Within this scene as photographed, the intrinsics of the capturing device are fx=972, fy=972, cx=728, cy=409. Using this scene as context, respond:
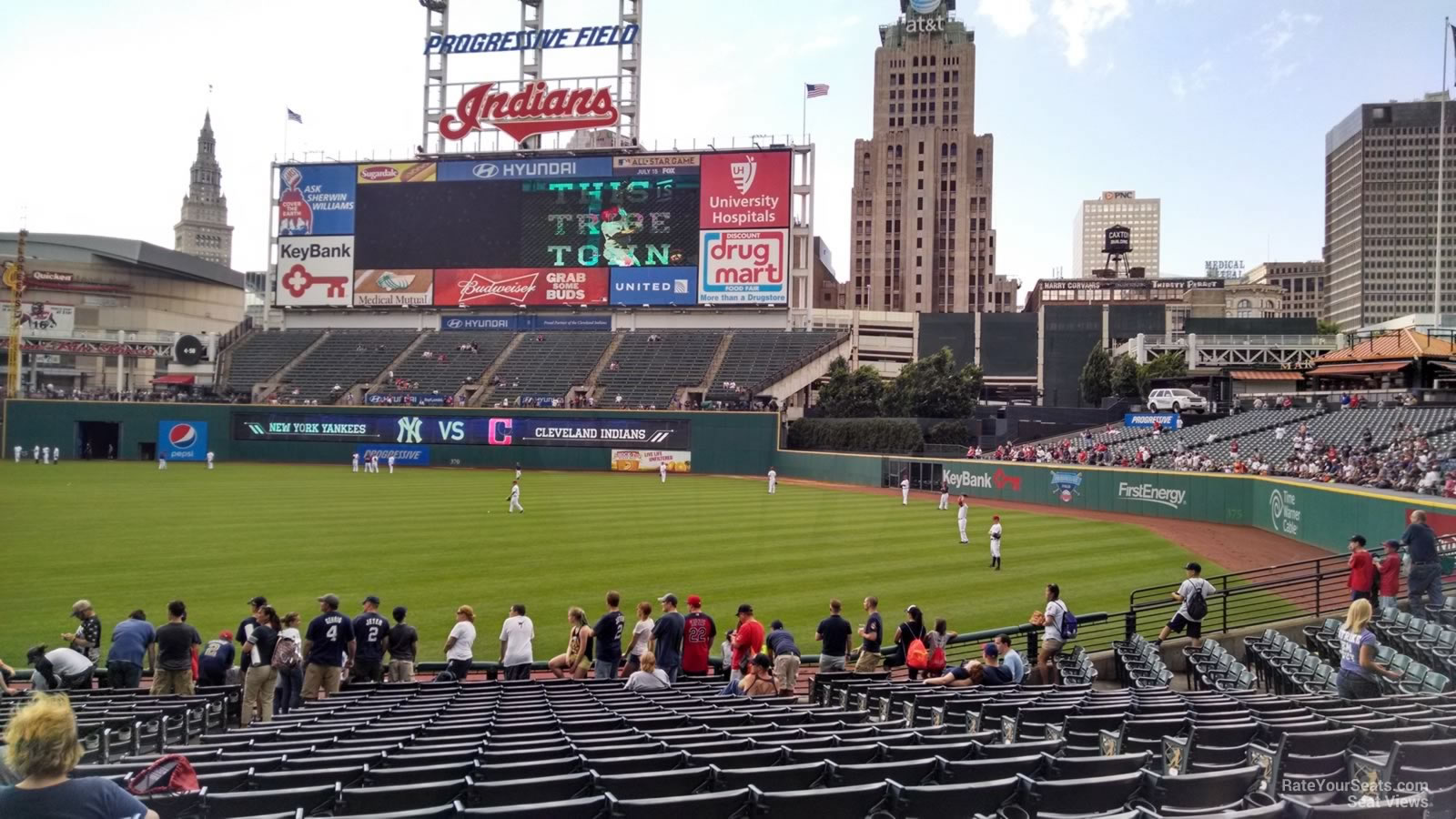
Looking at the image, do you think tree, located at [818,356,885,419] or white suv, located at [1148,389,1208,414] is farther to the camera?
tree, located at [818,356,885,419]

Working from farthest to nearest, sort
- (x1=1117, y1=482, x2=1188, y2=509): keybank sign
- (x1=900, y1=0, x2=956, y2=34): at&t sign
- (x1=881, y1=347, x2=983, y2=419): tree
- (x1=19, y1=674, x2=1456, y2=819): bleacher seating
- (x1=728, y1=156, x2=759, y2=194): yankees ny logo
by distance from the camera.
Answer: (x1=900, y1=0, x2=956, y2=34): at&t sign → (x1=728, y1=156, x2=759, y2=194): yankees ny logo → (x1=881, y1=347, x2=983, y2=419): tree → (x1=1117, y1=482, x2=1188, y2=509): keybank sign → (x1=19, y1=674, x2=1456, y2=819): bleacher seating

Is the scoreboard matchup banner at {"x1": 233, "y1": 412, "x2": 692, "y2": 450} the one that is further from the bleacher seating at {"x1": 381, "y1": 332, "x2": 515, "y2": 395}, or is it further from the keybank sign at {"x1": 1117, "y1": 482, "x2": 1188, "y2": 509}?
the keybank sign at {"x1": 1117, "y1": 482, "x2": 1188, "y2": 509}

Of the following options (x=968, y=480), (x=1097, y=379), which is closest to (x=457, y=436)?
(x=968, y=480)

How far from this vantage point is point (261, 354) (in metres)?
66.4

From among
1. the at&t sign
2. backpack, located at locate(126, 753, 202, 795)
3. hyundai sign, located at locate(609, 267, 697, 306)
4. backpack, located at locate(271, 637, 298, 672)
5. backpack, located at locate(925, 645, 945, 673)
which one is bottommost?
backpack, located at locate(925, 645, 945, 673)

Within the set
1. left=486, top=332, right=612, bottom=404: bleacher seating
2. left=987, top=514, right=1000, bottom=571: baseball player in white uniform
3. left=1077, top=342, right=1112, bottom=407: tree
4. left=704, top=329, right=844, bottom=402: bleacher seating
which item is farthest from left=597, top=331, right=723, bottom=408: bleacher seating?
left=987, top=514, right=1000, bottom=571: baseball player in white uniform

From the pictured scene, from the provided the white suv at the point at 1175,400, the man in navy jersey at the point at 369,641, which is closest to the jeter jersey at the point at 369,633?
the man in navy jersey at the point at 369,641

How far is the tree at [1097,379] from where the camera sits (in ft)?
211

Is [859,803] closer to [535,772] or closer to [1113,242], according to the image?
[535,772]

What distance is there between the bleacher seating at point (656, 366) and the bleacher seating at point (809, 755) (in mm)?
49234

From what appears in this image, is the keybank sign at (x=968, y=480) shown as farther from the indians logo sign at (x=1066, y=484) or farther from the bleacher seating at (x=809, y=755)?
the bleacher seating at (x=809, y=755)

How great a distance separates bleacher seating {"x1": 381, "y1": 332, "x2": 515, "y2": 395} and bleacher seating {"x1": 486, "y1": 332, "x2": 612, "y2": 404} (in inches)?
60.4

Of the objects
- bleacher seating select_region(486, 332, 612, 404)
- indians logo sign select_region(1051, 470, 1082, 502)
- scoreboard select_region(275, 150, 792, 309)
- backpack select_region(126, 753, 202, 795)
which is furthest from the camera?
bleacher seating select_region(486, 332, 612, 404)

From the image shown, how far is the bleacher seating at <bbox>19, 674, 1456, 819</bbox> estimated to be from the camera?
4383 millimetres
